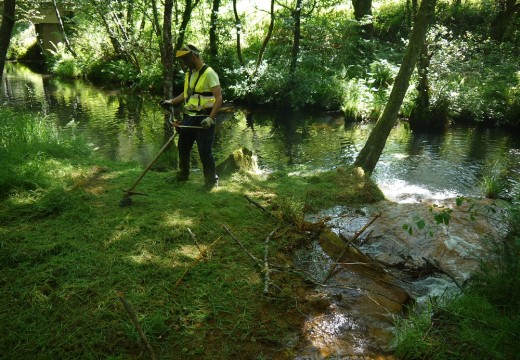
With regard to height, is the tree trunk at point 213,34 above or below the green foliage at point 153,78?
above

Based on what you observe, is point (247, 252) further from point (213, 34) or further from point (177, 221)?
point (213, 34)

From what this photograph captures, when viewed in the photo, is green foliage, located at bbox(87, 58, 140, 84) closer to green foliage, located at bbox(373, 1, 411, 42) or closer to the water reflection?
the water reflection

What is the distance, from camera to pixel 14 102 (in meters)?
16.4

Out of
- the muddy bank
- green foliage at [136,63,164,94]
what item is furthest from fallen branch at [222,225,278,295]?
green foliage at [136,63,164,94]

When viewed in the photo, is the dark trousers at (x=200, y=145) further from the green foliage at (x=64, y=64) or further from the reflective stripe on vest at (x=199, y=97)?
the green foliage at (x=64, y=64)

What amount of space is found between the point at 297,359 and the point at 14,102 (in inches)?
712

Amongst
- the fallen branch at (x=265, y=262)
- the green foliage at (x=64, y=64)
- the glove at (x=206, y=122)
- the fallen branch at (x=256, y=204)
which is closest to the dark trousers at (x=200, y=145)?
the glove at (x=206, y=122)

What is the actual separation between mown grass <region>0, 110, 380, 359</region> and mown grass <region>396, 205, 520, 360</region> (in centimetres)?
96

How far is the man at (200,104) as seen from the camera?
17.8ft

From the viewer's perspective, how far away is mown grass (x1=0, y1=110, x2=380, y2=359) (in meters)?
2.95

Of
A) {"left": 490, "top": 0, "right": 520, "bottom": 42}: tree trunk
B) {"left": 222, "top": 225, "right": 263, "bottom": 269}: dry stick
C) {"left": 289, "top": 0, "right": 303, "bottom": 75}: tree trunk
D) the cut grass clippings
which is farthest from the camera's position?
{"left": 490, "top": 0, "right": 520, "bottom": 42}: tree trunk

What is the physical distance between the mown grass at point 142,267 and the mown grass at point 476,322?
96cm

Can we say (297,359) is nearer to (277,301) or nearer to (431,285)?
(277,301)

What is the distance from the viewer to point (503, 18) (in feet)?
58.6
